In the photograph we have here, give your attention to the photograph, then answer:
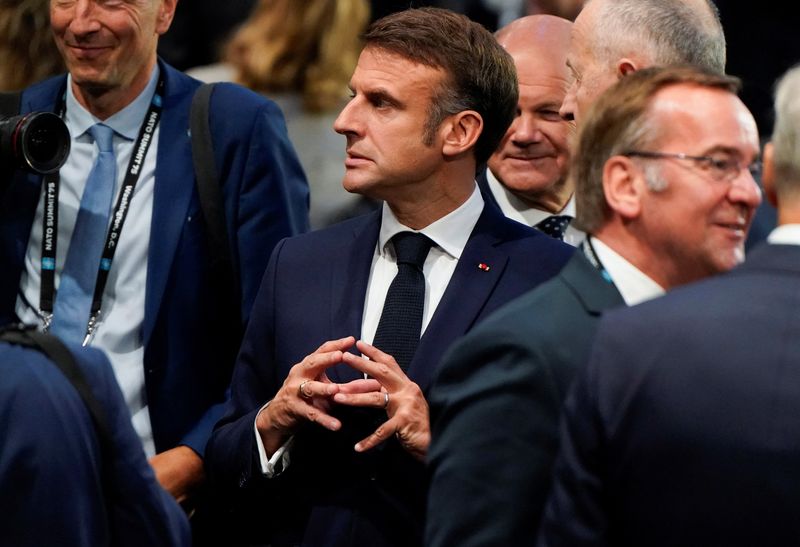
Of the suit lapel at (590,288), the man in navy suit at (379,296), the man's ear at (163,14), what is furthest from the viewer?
the man's ear at (163,14)

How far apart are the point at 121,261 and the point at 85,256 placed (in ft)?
0.34

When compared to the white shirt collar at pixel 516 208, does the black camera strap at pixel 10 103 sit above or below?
above

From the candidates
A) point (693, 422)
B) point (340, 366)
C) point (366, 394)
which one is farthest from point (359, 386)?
point (693, 422)

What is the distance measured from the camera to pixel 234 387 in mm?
3885

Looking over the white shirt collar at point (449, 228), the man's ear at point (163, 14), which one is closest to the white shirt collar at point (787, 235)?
the white shirt collar at point (449, 228)

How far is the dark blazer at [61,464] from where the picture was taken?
277 centimetres

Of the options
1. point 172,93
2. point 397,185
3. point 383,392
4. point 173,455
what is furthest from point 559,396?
point 172,93

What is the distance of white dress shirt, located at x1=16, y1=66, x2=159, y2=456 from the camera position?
14.0ft

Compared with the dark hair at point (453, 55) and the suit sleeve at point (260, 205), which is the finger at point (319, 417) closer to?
the dark hair at point (453, 55)

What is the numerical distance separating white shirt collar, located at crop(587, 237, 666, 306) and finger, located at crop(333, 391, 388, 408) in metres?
0.71

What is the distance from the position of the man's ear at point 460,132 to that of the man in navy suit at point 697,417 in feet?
4.56

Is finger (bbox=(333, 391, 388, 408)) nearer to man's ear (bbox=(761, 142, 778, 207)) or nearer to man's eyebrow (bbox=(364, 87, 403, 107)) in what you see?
man's eyebrow (bbox=(364, 87, 403, 107))

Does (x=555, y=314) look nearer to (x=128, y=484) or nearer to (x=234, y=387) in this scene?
(x=128, y=484)

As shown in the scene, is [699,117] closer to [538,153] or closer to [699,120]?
[699,120]
